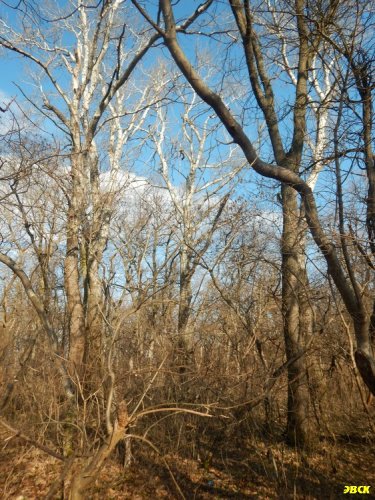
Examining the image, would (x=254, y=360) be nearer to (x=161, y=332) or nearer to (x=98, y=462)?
(x=161, y=332)

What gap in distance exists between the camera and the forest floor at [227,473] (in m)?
5.27

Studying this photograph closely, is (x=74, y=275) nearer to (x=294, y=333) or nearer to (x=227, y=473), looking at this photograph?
(x=294, y=333)

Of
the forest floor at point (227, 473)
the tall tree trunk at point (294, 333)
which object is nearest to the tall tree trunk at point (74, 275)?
the forest floor at point (227, 473)

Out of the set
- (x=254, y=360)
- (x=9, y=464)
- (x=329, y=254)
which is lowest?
(x=9, y=464)

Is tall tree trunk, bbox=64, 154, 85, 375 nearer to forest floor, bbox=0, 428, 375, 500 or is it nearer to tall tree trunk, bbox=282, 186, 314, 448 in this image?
forest floor, bbox=0, 428, 375, 500

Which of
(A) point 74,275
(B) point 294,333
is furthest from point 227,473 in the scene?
(A) point 74,275

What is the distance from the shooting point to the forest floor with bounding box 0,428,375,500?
527 centimetres

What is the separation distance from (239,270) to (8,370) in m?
4.62

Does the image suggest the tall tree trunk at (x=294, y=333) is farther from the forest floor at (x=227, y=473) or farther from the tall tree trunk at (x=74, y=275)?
the tall tree trunk at (x=74, y=275)

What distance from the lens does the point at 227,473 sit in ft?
19.1

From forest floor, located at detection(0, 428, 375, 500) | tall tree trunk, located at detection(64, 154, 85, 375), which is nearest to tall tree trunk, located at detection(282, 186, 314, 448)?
forest floor, located at detection(0, 428, 375, 500)

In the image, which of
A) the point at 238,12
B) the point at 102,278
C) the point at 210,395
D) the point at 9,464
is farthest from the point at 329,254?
the point at 9,464

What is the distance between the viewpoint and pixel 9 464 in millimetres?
5922

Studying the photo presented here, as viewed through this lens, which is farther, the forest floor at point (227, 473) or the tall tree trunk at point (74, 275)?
the tall tree trunk at point (74, 275)
